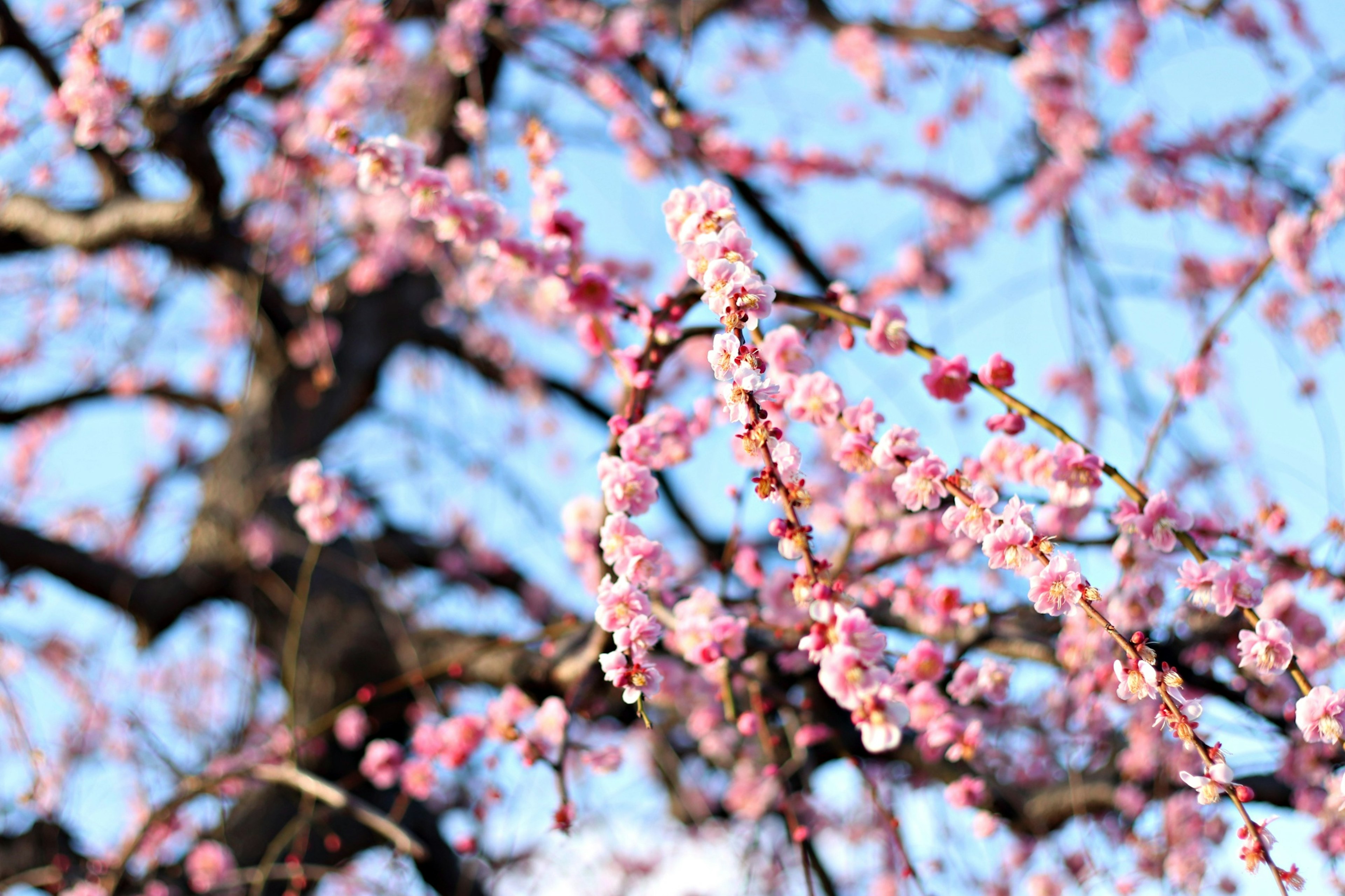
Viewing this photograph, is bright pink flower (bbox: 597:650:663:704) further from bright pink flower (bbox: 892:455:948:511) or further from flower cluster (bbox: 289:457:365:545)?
flower cluster (bbox: 289:457:365:545)

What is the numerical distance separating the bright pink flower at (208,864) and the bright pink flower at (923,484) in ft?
7.41

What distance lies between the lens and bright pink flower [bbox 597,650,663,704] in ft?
4.24

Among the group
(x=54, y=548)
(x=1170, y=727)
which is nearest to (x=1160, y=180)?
(x=1170, y=727)

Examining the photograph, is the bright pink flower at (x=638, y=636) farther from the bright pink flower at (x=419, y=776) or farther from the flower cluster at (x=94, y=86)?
the flower cluster at (x=94, y=86)

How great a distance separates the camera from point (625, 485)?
4.89 ft

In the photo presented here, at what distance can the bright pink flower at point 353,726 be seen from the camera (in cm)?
296

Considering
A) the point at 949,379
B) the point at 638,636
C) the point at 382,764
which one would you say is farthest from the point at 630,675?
the point at 382,764

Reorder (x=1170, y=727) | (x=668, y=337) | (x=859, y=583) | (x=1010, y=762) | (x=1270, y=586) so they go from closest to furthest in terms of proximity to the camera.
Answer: (x=1170, y=727) < (x=668, y=337) < (x=1270, y=586) < (x=859, y=583) < (x=1010, y=762)

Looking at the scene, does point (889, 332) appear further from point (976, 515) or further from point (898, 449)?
point (976, 515)

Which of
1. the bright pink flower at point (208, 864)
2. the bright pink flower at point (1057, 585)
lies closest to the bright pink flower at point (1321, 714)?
the bright pink flower at point (1057, 585)

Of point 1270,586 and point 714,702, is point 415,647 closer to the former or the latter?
point 714,702

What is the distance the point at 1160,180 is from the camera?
4.21m

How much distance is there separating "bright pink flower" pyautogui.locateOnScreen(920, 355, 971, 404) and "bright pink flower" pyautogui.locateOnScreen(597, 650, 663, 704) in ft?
2.10

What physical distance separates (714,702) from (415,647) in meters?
0.98
